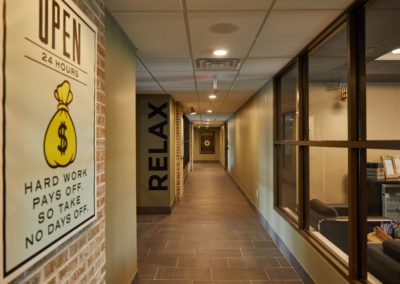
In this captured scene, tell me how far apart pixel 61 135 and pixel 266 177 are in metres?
4.17

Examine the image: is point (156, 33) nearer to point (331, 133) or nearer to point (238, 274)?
point (238, 274)

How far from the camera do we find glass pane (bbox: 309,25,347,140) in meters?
3.12

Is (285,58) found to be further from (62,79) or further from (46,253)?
(46,253)

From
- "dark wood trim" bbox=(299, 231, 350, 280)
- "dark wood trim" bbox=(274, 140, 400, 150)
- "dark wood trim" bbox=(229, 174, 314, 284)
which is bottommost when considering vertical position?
"dark wood trim" bbox=(229, 174, 314, 284)

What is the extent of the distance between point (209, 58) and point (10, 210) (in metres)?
2.83

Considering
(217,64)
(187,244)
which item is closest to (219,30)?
(217,64)

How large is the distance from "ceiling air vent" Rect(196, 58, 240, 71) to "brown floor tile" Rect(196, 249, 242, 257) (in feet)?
7.91

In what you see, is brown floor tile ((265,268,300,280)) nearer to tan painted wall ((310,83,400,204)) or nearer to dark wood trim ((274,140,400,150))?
tan painted wall ((310,83,400,204))

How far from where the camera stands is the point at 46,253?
1.19 metres

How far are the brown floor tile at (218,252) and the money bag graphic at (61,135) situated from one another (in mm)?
2907

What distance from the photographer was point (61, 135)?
4.35 ft

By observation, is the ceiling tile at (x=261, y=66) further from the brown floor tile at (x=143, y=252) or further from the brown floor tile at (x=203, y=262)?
the brown floor tile at (x=143, y=252)

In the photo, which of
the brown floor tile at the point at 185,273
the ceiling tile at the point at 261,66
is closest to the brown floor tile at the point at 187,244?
the brown floor tile at the point at 185,273

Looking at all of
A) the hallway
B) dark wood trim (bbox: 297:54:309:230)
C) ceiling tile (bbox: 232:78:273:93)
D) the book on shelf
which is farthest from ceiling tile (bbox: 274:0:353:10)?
the hallway
